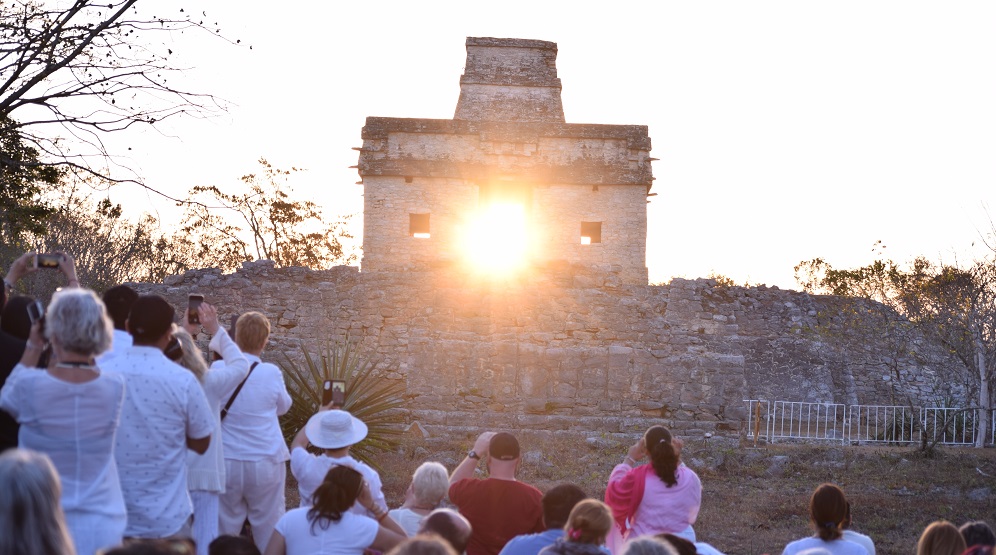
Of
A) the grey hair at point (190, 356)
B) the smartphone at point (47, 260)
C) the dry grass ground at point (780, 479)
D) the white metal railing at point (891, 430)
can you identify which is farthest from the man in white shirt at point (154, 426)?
the white metal railing at point (891, 430)

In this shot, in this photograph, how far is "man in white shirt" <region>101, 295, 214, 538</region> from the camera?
455 centimetres

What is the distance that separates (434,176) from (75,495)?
23530 millimetres

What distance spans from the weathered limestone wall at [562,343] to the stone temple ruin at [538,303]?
34mm

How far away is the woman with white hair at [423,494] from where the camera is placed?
17.8 ft

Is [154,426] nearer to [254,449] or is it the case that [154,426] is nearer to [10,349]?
[10,349]

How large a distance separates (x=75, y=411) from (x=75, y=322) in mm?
351

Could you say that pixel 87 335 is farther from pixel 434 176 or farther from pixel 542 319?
pixel 434 176

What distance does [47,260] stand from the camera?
17.2ft

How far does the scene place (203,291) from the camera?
21.6m

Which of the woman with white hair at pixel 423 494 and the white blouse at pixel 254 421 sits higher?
the white blouse at pixel 254 421

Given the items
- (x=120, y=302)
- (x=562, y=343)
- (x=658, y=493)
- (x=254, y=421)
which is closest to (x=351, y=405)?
(x=562, y=343)

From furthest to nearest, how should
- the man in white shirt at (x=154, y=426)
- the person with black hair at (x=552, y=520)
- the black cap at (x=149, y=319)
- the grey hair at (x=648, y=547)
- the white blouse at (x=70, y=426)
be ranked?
→ the person with black hair at (x=552, y=520) < the black cap at (x=149, y=319) < the man in white shirt at (x=154, y=426) < the white blouse at (x=70, y=426) < the grey hair at (x=648, y=547)

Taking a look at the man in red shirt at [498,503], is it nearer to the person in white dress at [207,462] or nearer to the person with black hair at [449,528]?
the person with black hair at [449,528]

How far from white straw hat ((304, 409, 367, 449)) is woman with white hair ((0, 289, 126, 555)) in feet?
5.77
